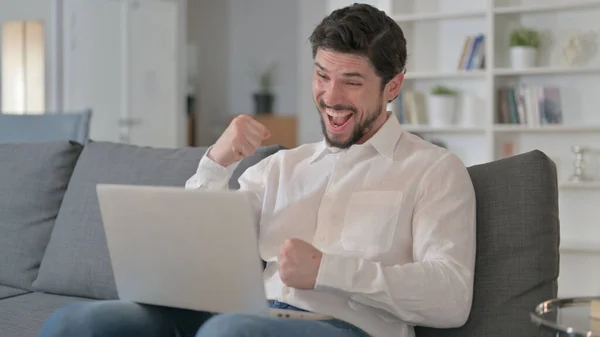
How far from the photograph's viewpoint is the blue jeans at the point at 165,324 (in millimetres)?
1452

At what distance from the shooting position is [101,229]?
2.36m

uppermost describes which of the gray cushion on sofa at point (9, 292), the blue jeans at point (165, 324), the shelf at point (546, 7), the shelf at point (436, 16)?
the shelf at point (546, 7)

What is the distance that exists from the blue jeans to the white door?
5.18m

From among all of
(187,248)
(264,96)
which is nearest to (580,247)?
(187,248)

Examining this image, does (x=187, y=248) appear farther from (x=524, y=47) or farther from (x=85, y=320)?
(x=524, y=47)

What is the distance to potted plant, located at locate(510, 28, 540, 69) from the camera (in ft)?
15.1

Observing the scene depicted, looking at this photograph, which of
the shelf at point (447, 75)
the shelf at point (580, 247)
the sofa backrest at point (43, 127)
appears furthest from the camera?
the shelf at point (447, 75)

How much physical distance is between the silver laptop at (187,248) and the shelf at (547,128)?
126 inches

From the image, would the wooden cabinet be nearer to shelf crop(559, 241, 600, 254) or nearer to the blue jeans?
shelf crop(559, 241, 600, 254)

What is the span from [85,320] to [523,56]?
11.5ft

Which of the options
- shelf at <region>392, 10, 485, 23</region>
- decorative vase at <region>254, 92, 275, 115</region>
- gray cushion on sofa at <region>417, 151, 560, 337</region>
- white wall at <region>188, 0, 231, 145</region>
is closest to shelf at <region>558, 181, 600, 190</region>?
shelf at <region>392, 10, 485, 23</region>

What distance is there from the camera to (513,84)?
4832 millimetres

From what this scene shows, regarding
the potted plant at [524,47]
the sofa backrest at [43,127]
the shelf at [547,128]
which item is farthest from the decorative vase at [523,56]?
the sofa backrest at [43,127]

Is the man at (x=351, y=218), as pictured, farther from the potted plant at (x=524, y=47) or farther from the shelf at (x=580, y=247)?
the potted plant at (x=524, y=47)
